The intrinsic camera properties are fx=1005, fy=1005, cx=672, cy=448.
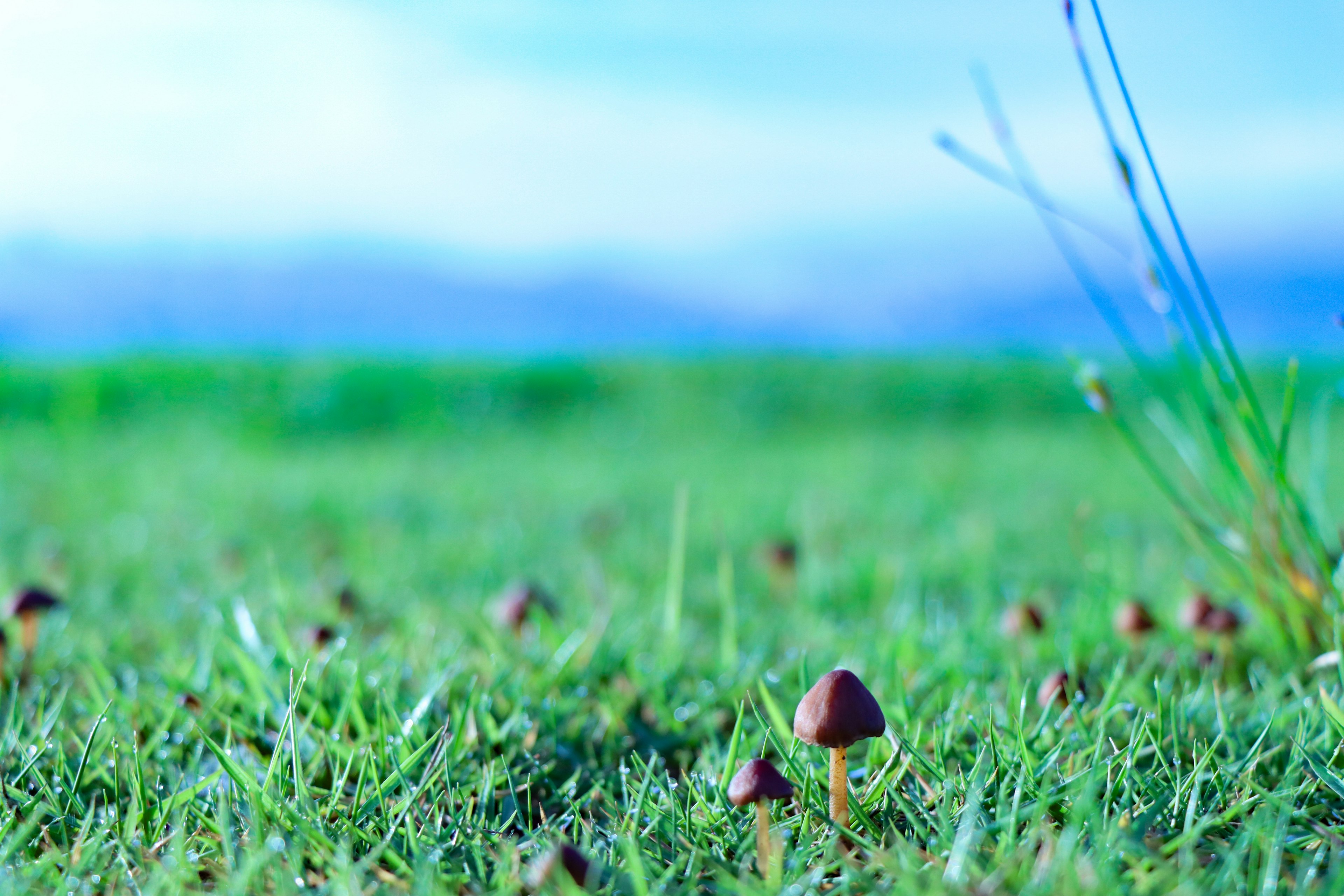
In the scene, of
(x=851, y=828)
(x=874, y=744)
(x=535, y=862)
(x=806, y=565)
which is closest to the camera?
(x=535, y=862)

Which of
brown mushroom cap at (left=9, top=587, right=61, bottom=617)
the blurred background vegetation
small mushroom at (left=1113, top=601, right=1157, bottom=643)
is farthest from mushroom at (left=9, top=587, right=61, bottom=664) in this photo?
small mushroom at (left=1113, top=601, right=1157, bottom=643)

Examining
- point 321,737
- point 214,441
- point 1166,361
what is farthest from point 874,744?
point 214,441

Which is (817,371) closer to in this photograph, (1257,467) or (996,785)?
(1257,467)

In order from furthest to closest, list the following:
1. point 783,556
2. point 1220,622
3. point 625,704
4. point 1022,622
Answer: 1. point 783,556
2. point 1022,622
3. point 1220,622
4. point 625,704

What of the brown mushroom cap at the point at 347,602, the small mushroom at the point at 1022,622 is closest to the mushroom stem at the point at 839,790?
the small mushroom at the point at 1022,622

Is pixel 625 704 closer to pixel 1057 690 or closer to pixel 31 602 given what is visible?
pixel 1057 690

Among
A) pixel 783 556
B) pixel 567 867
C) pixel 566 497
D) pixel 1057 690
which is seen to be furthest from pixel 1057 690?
pixel 566 497

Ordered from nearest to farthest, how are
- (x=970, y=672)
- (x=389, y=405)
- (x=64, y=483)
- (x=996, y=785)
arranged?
1. (x=996, y=785)
2. (x=970, y=672)
3. (x=64, y=483)
4. (x=389, y=405)
